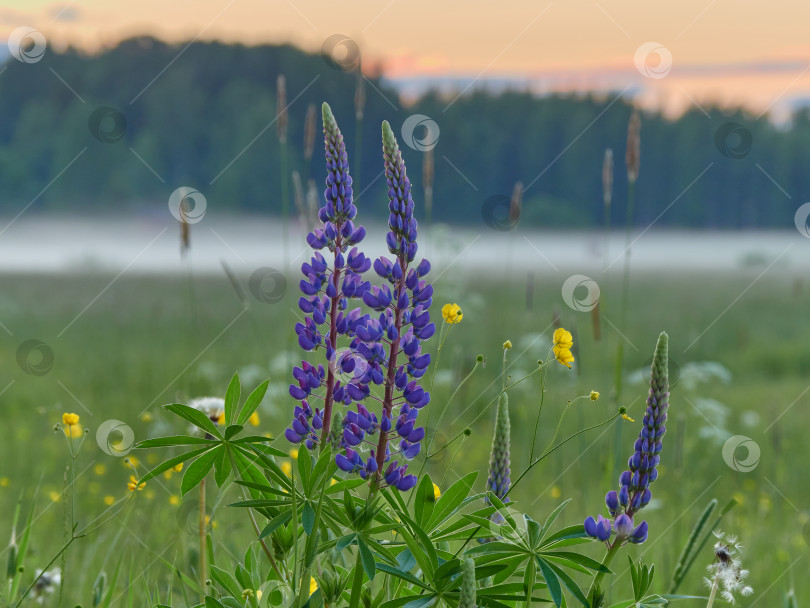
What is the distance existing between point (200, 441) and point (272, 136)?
123 feet

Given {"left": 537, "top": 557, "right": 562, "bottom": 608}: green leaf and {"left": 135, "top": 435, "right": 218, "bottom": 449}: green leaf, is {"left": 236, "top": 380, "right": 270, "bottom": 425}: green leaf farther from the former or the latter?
{"left": 537, "top": 557, "right": 562, "bottom": 608}: green leaf

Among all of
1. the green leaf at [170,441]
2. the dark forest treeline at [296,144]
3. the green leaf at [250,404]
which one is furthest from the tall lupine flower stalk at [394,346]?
the dark forest treeline at [296,144]

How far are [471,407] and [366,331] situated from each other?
11.5ft

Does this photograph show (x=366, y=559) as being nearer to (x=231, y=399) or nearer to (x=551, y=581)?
(x=551, y=581)

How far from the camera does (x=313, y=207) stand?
3875 mm

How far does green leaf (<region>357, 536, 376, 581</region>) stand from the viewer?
5.41 feet

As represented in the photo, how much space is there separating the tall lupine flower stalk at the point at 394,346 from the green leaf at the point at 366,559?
0.16 metres

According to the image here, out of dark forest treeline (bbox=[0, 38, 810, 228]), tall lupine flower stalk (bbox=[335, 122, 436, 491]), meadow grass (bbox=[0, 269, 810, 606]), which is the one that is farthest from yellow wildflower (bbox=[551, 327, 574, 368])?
dark forest treeline (bbox=[0, 38, 810, 228])

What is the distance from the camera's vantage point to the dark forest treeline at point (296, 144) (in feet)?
126

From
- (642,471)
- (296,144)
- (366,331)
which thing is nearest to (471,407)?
(642,471)

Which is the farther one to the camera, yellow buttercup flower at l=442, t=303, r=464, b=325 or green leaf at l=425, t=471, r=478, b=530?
yellow buttercup flower at l=442, t=303, r=464, b=325

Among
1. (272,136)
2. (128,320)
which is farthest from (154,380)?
(272,136)

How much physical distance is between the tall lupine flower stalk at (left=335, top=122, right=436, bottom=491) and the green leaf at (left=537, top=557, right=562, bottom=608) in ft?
1.13

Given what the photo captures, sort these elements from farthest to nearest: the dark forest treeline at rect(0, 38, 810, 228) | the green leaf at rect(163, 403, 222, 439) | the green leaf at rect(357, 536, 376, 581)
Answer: the dark forest treeline at rect(0, 38, 810, 228) → the green leaf at rect(163, 403, 222, 439) → the green leaf at rect(357, 536, 376, 581)
